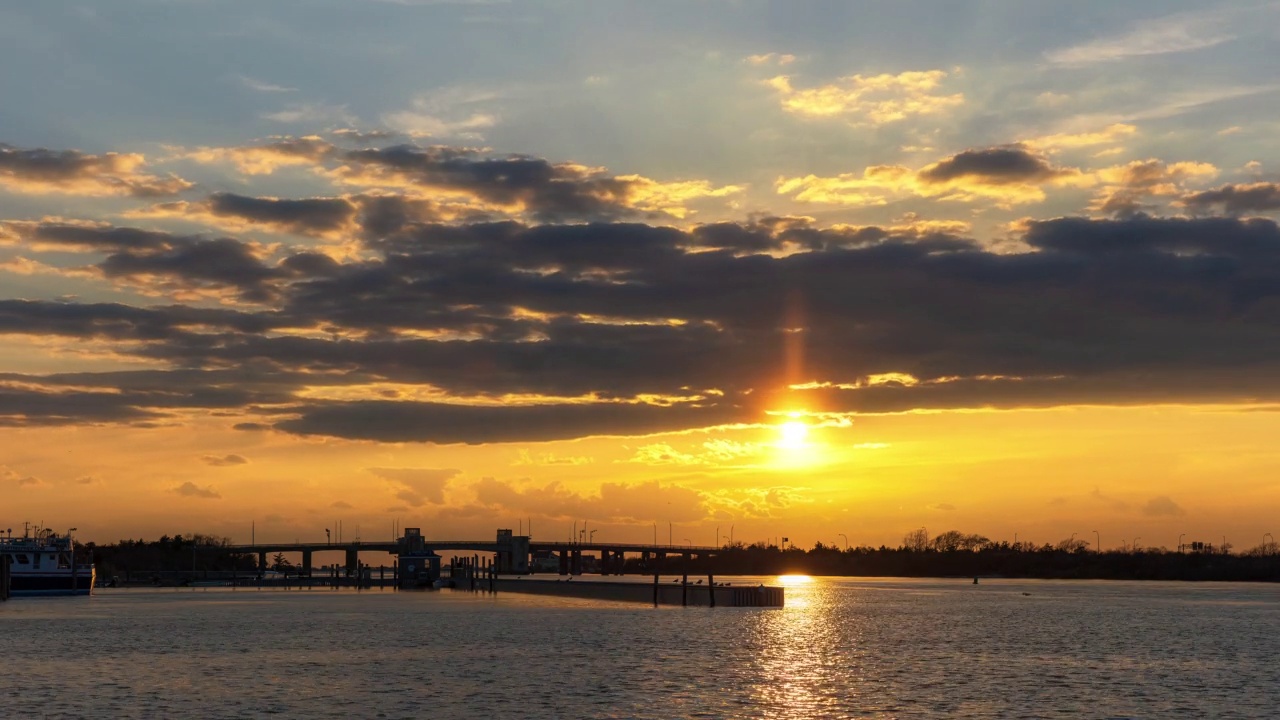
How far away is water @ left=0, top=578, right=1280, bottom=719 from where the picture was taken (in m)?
66.7

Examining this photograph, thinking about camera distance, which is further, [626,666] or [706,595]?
[706,595]

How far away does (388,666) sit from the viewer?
87.6 meters

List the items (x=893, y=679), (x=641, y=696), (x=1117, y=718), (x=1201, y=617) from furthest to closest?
1. (x=1201, y=617)
2. (x=893, y=679)
3. (x=641, y=696)
4. (x=1117, y=718)

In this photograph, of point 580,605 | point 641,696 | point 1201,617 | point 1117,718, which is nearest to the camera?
point 1117,718

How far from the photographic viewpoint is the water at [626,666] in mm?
66688

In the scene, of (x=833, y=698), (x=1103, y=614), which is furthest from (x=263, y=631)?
(x=1103, y=614)

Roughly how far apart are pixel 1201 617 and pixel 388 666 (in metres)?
117

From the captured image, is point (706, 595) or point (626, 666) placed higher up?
point (706, 595)

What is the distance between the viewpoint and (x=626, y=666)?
86312 millimetres

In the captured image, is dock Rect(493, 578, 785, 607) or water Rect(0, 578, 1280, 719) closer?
water Rect(0, 578, 1280, 719)

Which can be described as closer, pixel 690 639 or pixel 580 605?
pixel 690 639

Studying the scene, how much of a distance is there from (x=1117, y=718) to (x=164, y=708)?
46.1m

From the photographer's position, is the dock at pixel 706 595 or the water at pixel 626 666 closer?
the water at pixel 626 666

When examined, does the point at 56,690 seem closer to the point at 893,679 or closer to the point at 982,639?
the point at 893,679
